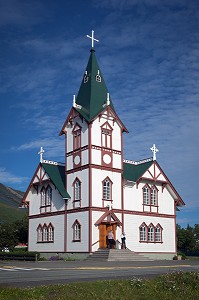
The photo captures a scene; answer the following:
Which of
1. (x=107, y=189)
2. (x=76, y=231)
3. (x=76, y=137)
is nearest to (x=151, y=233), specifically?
(x=107, y=189)

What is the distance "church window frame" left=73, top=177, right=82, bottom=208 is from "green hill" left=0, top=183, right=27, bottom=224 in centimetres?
7714

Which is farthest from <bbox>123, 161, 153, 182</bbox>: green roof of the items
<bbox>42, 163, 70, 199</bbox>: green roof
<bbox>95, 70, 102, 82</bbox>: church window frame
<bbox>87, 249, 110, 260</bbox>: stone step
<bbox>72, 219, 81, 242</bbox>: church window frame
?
<bbox>95, 70, 102, 82</bbox>: church window frame

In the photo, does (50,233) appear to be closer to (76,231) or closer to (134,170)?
(76,231)

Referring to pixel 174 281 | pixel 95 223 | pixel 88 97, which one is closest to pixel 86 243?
pixel 95 223

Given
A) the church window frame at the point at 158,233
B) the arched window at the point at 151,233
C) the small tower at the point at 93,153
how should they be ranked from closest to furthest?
1. the small tower at the point at 93,153
2. the arched window at the point at 151,233
3. the church window frame at the point at 158,233

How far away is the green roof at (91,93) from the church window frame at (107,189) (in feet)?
18.7

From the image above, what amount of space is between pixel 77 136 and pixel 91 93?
14.0ft

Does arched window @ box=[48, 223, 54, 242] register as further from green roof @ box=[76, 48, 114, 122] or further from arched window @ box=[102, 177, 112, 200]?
green roof @ box=[76, 48, 114, 122]

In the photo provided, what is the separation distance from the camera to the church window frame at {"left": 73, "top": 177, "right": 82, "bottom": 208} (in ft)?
127

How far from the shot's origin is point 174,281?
15742 mm

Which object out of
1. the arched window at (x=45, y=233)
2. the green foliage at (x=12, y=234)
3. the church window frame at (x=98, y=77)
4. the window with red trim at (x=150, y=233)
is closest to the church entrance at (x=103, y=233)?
the window with red trim at (x=150, y=233)

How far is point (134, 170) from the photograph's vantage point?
43219 mm

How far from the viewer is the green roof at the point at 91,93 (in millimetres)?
39312

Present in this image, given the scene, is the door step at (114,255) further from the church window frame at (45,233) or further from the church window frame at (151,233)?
the church window frame at (45,233)
